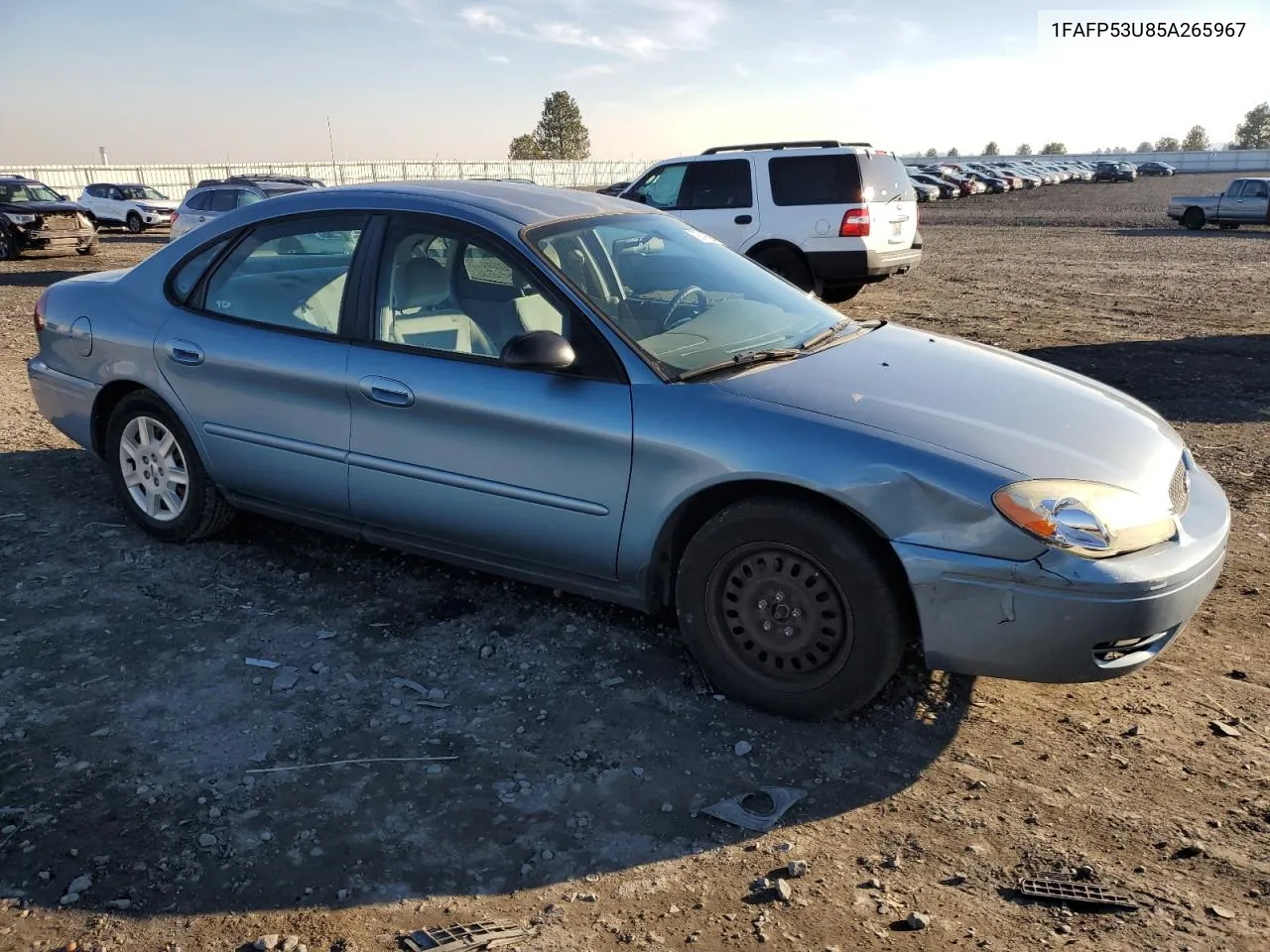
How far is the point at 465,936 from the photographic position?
95.3 inches

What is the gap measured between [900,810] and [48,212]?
21480mm

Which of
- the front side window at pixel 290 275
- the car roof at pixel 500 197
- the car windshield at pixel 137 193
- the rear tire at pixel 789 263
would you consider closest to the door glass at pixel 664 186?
the rear tire at pixel 789 263

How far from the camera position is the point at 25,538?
4.93 metres

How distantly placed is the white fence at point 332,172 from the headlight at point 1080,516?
34800mm

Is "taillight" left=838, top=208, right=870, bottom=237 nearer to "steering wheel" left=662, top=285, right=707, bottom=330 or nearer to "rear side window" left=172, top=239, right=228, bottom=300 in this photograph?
"steering wheel" left=662, top=285, right=707, bottom=330

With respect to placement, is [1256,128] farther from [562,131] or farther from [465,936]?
[465,936]

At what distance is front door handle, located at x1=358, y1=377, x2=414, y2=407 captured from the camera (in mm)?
3846

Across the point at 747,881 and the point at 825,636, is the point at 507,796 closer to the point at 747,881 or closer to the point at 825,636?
the point at 747,881

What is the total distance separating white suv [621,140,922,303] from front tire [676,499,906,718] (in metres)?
8.74

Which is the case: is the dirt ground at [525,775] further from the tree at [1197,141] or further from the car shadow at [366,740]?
the tree at [1197,141]

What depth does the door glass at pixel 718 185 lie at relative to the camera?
12141 mm

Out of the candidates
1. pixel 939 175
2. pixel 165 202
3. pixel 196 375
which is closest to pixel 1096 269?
pixel 196 375

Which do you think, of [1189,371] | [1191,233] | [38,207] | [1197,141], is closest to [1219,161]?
[1197,141]

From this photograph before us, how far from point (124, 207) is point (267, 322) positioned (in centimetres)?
2804
